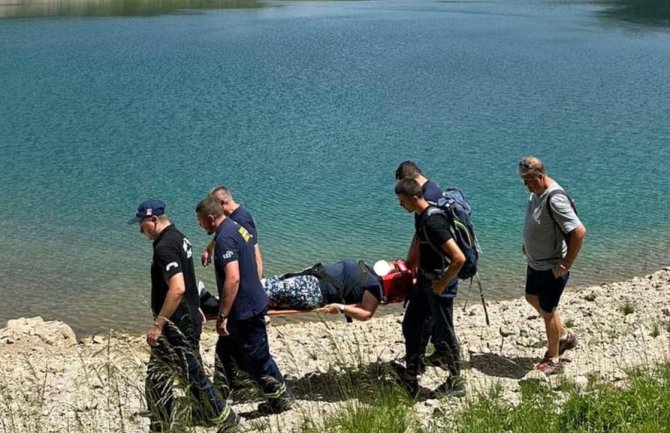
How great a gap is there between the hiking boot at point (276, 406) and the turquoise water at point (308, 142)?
4.66 meters

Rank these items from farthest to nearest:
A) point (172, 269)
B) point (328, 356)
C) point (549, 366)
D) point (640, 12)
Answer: point (640, 12), point (328, 356), point (549, 366), point (172, 269)

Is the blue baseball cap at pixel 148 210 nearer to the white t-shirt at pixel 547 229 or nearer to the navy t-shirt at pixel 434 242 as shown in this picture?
the navy t-shirt at pixel 434 242

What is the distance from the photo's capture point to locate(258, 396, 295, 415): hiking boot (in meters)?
6.63

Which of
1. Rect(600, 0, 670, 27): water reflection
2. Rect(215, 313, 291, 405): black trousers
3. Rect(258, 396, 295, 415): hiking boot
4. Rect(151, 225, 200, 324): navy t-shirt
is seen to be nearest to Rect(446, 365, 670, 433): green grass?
Rect(258, 396, 295, 415): hiking boot

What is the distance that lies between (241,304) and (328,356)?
1.46 meters

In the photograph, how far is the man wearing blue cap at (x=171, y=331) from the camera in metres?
6.00

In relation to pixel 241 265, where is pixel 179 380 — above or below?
below

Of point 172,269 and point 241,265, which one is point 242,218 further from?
point 172,269

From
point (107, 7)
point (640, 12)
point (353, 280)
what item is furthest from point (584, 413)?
point (107, 7)

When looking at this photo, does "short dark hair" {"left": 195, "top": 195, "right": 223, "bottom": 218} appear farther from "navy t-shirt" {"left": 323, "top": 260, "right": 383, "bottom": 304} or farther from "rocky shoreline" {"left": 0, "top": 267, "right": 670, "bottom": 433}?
"navy t-shirt" {"left": 323, "top": 260, "right": 383, "bottom": 304}

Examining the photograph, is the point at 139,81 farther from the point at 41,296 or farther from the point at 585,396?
the point at 585,396

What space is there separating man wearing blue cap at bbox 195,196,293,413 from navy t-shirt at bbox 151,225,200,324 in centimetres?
26

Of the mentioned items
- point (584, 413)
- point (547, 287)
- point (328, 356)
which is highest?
point (547, 287)

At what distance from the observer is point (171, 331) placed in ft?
20.2
